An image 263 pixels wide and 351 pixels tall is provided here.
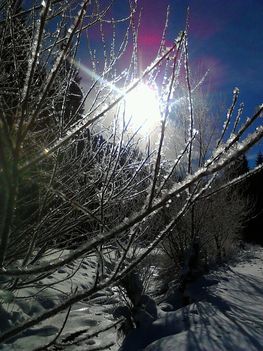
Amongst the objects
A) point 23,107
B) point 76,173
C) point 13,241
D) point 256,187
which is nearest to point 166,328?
point 76,173

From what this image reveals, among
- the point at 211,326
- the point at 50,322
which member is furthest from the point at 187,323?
the point at 50,322

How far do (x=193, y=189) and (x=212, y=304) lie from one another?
6683mm

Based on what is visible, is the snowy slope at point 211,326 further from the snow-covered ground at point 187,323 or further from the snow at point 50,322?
the snow at point 50,322

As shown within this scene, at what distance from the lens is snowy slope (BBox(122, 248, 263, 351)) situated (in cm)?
461

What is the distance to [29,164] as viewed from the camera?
729mm

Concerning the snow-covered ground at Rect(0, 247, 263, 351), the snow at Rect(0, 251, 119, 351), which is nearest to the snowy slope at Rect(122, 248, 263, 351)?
the snow-covered ground at Rect(0, 247, 263, 351)

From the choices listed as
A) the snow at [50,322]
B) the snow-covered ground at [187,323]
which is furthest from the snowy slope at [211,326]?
the snow at [50,322]

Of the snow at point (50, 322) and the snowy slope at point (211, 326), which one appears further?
the snow at point (50, 322)

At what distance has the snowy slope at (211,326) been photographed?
4605 mm

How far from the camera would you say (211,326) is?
5312 millimetres

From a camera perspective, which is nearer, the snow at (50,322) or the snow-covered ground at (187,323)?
the snow-covered ground at (187,323)

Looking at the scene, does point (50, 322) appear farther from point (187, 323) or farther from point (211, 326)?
point (211, 326)

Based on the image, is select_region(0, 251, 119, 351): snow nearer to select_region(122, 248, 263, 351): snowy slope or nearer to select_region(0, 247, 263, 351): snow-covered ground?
select_region(0, 247, 263, 351): snow-covered ground

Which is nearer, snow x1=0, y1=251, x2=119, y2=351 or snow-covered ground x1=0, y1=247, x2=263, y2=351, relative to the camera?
snow-covered ground x1=0, y1=247, x2=263, y2=351
